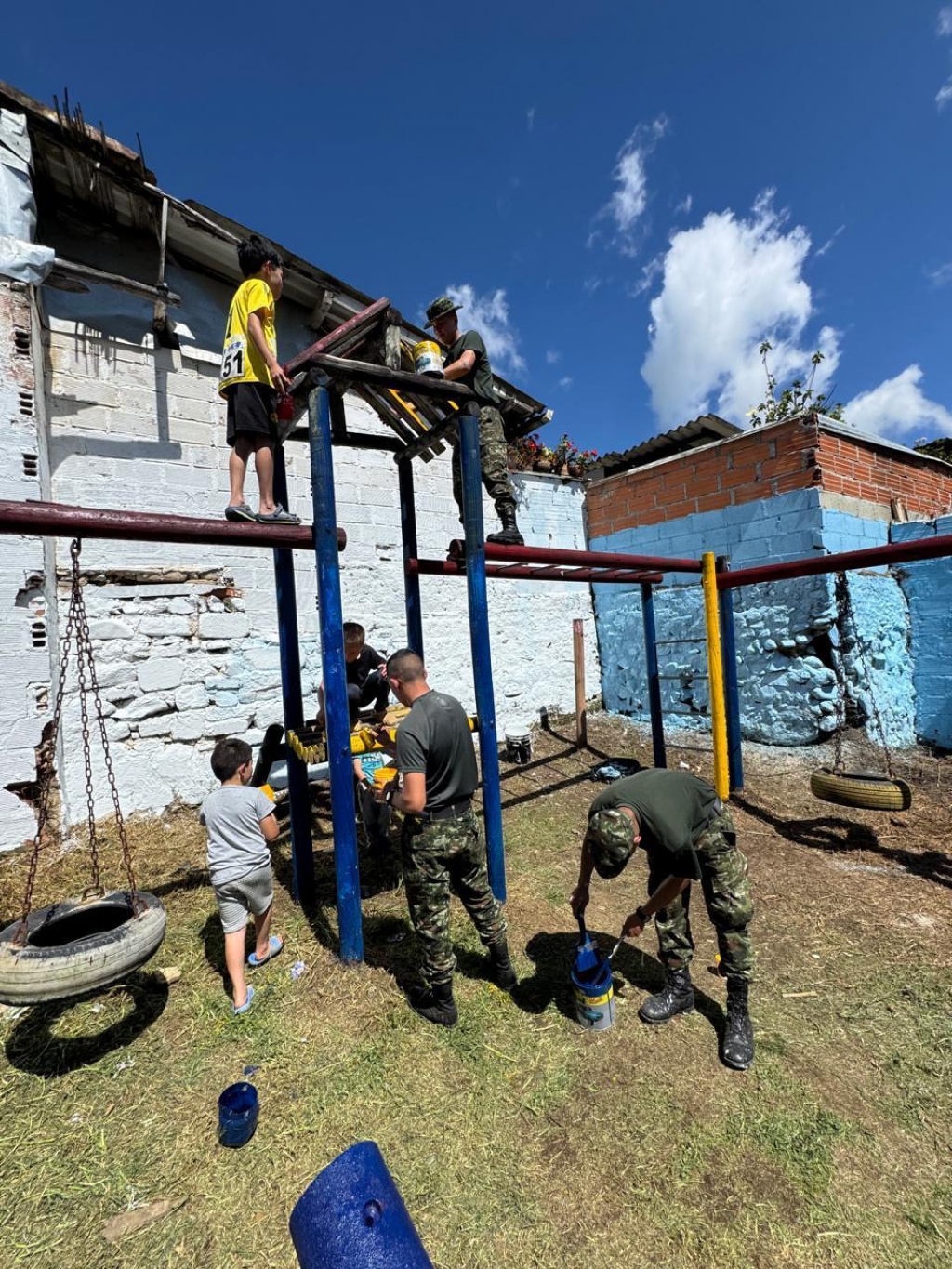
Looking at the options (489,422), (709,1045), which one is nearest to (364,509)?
(489,422)

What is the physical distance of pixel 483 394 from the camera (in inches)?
159


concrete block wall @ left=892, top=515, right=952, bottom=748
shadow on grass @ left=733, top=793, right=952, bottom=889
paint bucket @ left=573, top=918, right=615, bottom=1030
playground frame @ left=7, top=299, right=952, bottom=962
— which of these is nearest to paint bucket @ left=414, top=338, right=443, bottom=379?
playground frame @ left=7, top=299, right=952, bottom=962

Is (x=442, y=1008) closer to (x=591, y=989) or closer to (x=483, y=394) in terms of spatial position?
(x=591, y=989)

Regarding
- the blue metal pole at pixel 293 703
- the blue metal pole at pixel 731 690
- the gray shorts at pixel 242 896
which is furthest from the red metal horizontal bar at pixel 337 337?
the blue metal pole at pixel 731 690

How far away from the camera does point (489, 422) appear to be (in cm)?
452

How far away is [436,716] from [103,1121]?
219cm

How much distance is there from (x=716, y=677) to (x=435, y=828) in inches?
157

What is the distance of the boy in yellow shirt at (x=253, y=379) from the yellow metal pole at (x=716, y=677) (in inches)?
167

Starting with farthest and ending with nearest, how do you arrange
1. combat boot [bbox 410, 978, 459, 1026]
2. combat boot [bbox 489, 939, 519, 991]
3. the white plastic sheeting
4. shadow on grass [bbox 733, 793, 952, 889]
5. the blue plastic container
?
the white plastic sheeting < shadow on grass [bbox 733, 793, 952, 889] < combat boot [bbox 489, 939, 519, 991] < combat boot [bbox 410, 978, 459, 1026] < the blue plastic container

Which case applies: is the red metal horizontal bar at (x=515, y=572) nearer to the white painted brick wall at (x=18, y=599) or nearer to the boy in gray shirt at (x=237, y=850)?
the boy in gray shirt at (x=237, y=850)

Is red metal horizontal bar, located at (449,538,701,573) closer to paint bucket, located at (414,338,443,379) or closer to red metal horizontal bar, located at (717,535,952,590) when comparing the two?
red metal horizontal bar, located at (717,535,952,590)

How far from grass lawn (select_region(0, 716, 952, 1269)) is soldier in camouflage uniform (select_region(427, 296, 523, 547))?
2.93 m

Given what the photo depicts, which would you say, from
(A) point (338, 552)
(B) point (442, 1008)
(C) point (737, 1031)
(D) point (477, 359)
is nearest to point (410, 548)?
(A) point (338, 552)

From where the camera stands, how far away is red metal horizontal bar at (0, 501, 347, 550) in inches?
100
